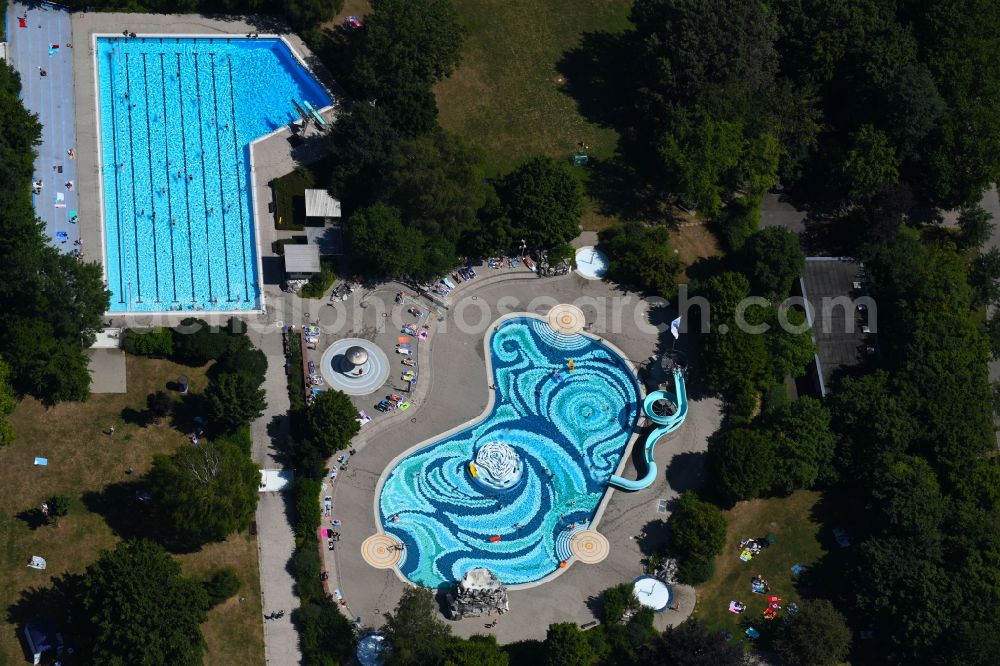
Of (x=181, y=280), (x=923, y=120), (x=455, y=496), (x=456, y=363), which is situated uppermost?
(x=923, y=120)

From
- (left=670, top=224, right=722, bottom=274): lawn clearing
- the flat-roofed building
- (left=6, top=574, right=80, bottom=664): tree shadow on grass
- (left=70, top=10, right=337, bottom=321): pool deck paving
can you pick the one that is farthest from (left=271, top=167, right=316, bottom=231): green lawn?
the flat-roofed building

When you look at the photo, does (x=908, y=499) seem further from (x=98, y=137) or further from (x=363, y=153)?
(x=98, y=137)

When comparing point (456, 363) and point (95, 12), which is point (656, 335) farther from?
point (95, 12)

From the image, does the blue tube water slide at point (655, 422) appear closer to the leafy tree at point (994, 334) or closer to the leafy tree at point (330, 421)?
the leafy tree at point (330, 421)

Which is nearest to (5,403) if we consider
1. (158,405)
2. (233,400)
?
(158,405)

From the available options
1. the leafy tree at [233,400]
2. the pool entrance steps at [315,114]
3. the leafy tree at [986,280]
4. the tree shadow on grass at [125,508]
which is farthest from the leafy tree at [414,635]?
the leafy tree at [986,280]

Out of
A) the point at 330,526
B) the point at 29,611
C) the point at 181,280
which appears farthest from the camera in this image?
the point at 181,280

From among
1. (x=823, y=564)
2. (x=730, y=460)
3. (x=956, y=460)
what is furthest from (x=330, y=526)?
(x=956, y=460)
